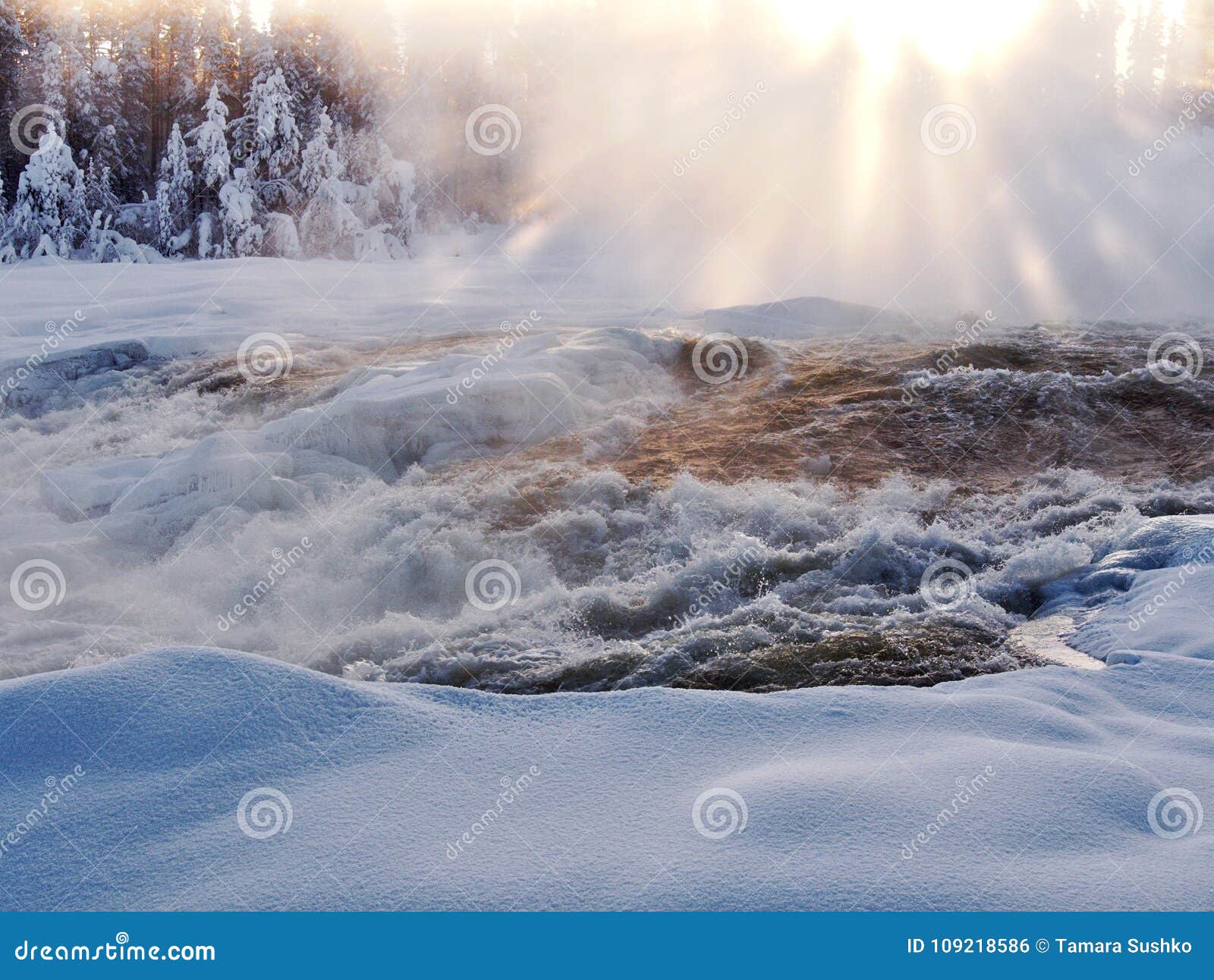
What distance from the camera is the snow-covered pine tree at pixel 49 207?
25.2m

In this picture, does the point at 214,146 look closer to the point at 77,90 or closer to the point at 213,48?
the point at 77,90

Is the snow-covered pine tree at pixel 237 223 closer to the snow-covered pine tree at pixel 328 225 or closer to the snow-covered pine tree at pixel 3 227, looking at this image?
the snow-covered pine tree at pixel 328 225

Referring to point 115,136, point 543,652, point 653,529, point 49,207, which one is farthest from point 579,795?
point 115,136

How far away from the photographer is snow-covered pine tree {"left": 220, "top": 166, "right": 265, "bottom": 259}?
25.9 metres

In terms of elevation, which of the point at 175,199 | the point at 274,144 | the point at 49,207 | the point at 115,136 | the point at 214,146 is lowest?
the point at 49,207

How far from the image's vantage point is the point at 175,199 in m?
26.9

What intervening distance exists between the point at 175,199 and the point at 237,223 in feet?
8.40

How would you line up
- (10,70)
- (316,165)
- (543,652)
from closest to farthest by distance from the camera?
(543,652) < (316,165) < (10,70)

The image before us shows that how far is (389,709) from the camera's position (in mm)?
3213

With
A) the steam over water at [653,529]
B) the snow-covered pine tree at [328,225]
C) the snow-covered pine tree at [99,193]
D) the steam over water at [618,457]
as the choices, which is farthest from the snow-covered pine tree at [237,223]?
the steam over water at [653,529]

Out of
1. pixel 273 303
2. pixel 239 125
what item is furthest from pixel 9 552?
pixel 239 125

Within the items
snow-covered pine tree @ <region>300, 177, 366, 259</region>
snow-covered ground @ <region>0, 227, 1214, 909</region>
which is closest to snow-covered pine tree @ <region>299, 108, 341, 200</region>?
snow-covered pine tree @ <region>300, 177, 366, 259</region>

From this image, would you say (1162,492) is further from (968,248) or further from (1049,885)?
(968,248)

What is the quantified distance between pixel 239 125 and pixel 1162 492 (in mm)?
28371
